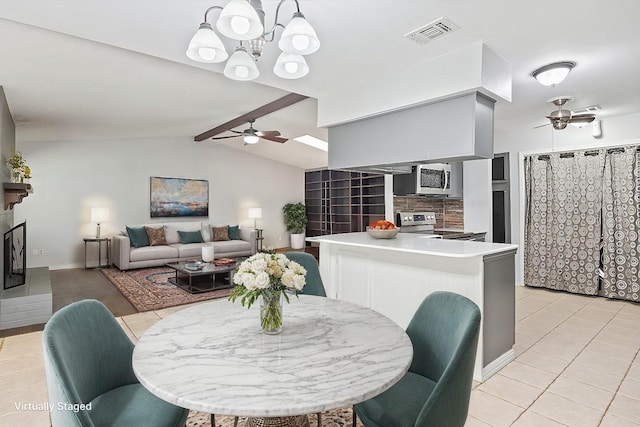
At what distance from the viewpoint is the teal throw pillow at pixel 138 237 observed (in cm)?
684

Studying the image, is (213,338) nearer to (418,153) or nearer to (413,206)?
(418,153)

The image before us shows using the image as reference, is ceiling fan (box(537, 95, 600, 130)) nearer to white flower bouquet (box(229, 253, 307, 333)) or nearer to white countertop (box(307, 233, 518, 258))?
white countertop (box(307, 233, 518, 258))

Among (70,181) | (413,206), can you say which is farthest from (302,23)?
(70,181)

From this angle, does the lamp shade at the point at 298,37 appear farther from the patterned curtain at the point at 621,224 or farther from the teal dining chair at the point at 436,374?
the patterned curtain at the point at 621,224

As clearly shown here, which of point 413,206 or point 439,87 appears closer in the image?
point 439,87

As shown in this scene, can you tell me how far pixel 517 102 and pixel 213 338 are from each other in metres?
3.96

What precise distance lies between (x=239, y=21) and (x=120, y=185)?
698 cm

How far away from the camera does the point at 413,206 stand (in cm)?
573

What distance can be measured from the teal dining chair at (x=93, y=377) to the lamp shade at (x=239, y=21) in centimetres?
133

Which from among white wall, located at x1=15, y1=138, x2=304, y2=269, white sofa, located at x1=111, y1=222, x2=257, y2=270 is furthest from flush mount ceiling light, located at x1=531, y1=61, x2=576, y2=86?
white wall, located at x1=15, y1=138, x2=304, y2=269

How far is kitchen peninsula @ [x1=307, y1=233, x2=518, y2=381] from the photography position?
8.54 feet

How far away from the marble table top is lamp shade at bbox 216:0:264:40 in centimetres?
130

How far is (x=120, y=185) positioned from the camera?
7355 mm

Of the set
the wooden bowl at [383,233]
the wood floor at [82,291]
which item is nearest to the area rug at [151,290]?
the wood floor at [82,291]
